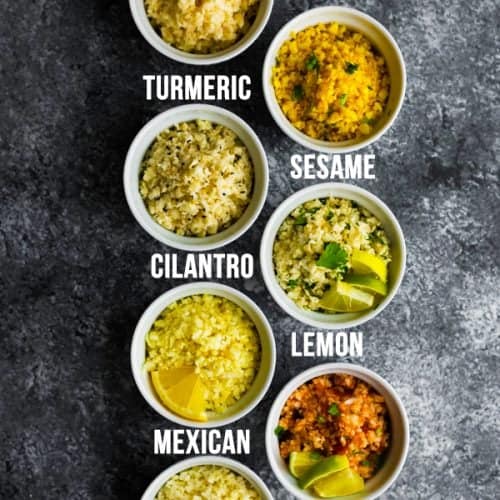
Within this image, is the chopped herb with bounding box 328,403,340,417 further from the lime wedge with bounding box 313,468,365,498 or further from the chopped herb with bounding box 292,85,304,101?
the chopped herb with bounding box 292,85,304,101

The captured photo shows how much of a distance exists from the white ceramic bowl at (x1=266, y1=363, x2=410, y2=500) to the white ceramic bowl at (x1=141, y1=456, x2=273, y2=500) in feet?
0.24

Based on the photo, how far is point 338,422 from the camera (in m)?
2.46

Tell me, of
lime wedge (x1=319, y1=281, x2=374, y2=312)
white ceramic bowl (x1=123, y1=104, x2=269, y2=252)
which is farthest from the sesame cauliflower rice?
lime wedge (x1=319, y1=281, x2=374, y2=312)

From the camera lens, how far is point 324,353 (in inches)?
104

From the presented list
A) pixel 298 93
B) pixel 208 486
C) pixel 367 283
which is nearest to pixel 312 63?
pixel 298 93

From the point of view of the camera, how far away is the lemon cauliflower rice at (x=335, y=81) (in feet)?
7.94

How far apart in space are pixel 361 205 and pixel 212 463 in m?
1.03

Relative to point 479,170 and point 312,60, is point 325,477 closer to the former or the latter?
point 479,170

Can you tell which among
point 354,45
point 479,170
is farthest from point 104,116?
point 479,170

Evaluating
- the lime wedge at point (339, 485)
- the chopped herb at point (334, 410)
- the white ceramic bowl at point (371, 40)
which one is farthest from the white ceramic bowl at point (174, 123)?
the lime wedge at point (339, 485)

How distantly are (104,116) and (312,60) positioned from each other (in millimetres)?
784

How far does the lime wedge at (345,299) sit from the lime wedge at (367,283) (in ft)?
0.07

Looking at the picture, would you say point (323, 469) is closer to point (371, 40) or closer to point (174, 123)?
point (174, 123)

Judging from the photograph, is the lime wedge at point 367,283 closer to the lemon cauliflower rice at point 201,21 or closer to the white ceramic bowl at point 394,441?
the white ceramic bowl at point 394,441
